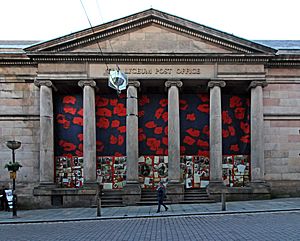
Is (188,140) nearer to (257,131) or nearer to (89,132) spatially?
(257,131)

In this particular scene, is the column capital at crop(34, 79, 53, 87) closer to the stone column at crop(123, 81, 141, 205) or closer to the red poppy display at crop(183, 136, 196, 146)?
the stone column at crop(123, 81, 141, 205)

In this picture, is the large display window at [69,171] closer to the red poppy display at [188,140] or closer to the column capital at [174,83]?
the red poppy display at [188,140]

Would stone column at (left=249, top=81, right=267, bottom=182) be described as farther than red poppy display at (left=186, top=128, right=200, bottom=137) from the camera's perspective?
No

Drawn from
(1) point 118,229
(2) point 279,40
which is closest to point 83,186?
(1) point 118,229

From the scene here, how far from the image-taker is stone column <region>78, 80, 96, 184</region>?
24.0 m

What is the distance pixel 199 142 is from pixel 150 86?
522 centimetres

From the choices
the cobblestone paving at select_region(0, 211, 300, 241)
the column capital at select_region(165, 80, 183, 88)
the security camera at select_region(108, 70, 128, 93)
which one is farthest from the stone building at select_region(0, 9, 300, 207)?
the cobblestone paving at select_region(0, 211, 300, 241)

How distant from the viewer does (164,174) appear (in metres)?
26.2

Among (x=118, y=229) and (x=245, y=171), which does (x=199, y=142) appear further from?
(x=118, y=229)

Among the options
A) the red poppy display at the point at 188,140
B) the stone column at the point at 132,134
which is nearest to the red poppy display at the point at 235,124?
the red poppy display at the point at 188,140

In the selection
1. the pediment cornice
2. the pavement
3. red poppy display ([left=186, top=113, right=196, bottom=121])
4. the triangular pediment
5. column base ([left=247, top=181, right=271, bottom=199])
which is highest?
the triangular pediment

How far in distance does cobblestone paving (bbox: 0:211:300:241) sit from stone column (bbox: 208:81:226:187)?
636 centimetres

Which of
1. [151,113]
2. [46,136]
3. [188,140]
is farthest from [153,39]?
[46,136]

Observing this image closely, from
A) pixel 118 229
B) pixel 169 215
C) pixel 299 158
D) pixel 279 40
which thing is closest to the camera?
pixel 118 229
